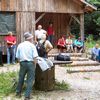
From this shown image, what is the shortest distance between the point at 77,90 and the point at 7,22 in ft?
33.3

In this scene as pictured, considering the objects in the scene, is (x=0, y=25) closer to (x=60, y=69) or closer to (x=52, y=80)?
(x=60, y=69)

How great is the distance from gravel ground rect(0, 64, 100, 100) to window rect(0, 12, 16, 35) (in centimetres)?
544

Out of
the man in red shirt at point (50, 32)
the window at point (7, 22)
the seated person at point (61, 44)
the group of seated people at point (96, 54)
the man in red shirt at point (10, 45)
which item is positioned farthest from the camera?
the man in red shirt at point (50, 32)

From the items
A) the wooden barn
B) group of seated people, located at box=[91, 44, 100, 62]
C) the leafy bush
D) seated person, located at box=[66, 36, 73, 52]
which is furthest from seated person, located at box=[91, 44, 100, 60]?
the leafy bush

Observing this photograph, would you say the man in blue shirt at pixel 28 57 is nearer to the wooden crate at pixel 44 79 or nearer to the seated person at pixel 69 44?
the wooden crate at pixel 44 79

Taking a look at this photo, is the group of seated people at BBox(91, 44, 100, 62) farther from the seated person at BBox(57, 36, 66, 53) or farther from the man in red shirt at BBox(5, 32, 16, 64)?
the man in red shirt at BBox(5, 32, 16, 64)

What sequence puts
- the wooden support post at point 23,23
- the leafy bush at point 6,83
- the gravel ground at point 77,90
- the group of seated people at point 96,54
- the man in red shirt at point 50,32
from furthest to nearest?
1. the man in red shirt at point 50,32
2. the group of seated people at point 96,54
3. the wooden support post at point 23,23
4. the leafy bush at point 6,83
5. the gravel ground at point 77,90

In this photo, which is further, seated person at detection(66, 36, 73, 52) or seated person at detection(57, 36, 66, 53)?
seated person at detection(66, 36, 73, 52)

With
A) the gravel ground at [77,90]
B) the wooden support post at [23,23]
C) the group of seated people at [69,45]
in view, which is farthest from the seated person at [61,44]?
the gravel ground at [77,90]

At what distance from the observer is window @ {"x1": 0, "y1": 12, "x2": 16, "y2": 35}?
24203 millimetres

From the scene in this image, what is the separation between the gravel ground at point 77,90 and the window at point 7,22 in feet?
17.8

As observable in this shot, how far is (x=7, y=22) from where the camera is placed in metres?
24.3

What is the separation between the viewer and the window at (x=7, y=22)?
24203 millimetres

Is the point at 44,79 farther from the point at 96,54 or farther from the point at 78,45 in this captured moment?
the point at 78,45
